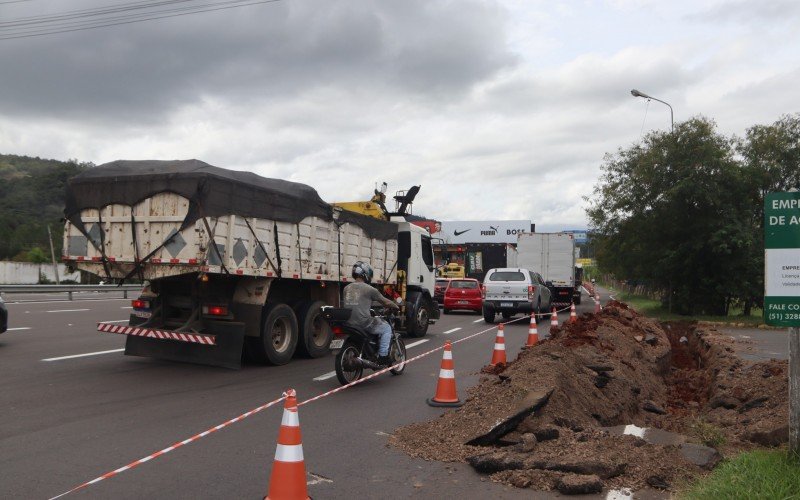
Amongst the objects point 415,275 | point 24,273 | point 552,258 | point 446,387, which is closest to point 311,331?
point 446,387

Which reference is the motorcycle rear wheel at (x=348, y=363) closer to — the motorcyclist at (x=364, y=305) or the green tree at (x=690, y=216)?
the motorcyclist at (x=364, y=305)

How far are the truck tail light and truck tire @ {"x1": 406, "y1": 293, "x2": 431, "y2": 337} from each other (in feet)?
22.0

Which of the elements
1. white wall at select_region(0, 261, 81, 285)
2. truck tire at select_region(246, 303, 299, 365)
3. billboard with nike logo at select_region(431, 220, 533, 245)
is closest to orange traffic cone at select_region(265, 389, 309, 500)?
truck tire at select_region(246, 303, 299, 365)

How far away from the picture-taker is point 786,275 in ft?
17.7

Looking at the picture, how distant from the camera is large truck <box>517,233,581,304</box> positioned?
104 ft

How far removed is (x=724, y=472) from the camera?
5.09 m

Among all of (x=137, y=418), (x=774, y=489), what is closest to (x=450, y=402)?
(x=137, y=418)

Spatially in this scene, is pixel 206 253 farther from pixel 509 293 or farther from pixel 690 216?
pixel 690 216

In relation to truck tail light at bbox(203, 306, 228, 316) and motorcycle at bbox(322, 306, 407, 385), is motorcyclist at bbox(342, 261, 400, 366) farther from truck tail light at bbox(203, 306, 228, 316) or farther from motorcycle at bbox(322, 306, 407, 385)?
truck tail light at bbox(203, 306, 228, 316)

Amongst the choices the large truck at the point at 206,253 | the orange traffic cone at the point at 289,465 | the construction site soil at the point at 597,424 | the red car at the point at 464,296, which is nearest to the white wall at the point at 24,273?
the red car at the point at 464,296

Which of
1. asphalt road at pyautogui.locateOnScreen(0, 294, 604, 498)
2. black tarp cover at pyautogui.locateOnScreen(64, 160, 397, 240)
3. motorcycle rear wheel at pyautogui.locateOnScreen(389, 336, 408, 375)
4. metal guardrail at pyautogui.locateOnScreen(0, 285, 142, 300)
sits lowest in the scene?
asphalt road at pyautogui.locateOnScreen(0, 294, 604, 498)

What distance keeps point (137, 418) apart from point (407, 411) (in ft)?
9.89

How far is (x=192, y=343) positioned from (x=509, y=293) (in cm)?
1381

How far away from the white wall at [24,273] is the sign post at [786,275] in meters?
54.6
